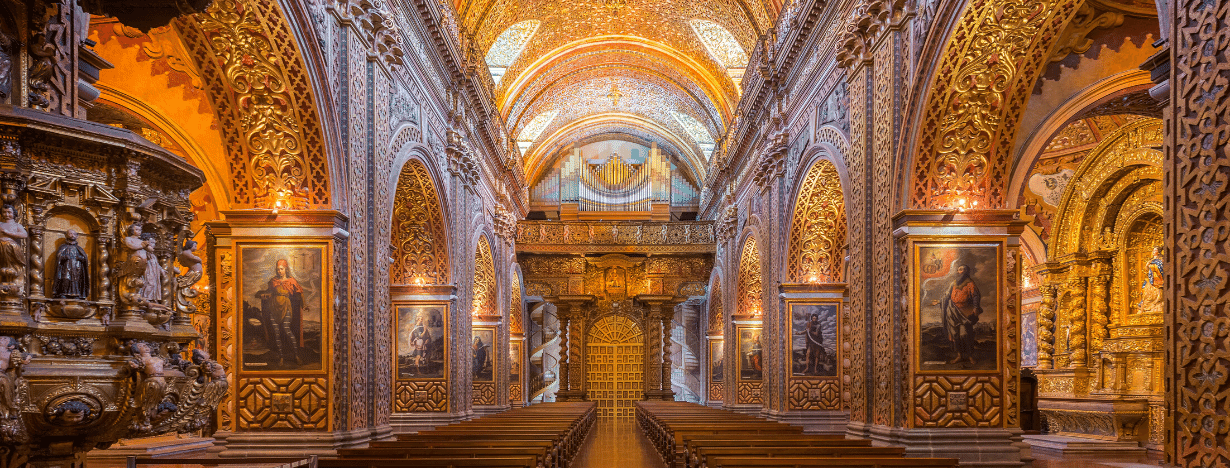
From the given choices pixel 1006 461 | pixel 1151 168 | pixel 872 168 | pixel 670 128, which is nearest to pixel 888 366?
pixel 1006 461

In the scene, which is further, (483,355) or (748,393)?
(748,393)

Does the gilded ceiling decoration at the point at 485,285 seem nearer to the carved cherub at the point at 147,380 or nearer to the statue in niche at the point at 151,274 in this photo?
the statue in niche at the point at 151,274

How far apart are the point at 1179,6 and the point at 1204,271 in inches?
56.8

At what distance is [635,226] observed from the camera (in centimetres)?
2945

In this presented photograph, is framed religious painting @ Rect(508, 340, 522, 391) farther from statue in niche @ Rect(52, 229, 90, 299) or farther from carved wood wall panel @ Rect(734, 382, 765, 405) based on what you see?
statue in niche @ Rect(52, 229, 90, 299)

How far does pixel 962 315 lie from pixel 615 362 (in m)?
22.6

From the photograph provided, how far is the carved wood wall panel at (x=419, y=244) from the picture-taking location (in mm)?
15391

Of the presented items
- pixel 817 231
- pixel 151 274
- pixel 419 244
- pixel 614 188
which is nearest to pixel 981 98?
pixel 817 231

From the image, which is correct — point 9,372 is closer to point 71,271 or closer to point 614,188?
point 71,271

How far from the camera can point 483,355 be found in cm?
2150

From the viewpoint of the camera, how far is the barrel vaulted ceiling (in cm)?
2023

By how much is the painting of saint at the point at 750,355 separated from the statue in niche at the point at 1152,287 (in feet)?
32.1

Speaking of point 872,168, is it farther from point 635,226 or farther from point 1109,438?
point 635,226

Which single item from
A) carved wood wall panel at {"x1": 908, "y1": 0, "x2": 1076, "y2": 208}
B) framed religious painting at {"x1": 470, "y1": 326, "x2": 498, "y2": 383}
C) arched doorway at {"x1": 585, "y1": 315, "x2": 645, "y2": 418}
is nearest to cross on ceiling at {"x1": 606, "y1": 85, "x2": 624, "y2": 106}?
arched doorway at {"x1": 585, "y1": 315, "x2": 645, "y2": 418}
